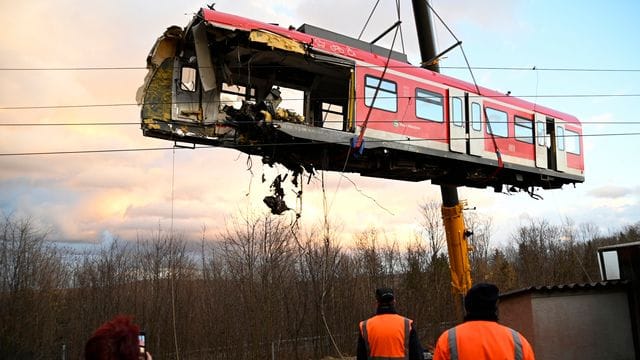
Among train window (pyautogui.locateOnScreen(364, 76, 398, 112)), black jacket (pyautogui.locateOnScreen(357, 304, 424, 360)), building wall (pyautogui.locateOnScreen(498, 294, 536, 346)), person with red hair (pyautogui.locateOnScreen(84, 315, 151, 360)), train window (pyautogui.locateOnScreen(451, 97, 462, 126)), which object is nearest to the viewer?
person with red hair (pyautogui.locateOnScreen(84, 315, 151, 360))

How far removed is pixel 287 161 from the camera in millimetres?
9188

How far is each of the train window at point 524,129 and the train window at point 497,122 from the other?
0.40m

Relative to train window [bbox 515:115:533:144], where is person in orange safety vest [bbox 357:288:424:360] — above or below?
below

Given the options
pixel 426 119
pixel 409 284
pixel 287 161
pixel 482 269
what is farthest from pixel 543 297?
pixel 482 269

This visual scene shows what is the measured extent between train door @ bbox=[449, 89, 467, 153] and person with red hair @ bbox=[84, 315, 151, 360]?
868cm

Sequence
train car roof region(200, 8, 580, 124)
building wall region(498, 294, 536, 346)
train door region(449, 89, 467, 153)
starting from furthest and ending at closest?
building wall region(498, 294, 536, 346)
train door region(449, 89, 467, 153)
train car roof region(200, 8, 580, 124)

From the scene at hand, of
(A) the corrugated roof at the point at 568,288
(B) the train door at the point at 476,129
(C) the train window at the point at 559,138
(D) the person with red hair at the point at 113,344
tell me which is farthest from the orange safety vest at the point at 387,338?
(C) the train window at the point at 559,138

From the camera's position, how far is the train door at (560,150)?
1248 cm

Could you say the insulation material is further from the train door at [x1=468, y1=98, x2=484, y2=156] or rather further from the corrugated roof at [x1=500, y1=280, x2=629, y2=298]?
the corrugated roof at [x1=500, y1=280, x2=629, y2=298]

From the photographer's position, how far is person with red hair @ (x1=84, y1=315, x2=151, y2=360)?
7.48 ft

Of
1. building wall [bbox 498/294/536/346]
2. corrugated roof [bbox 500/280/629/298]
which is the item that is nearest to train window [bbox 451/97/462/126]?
corrugated roof [bbox 500/280/629/298]

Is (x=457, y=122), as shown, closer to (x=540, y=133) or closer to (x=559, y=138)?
(x=540, y=133)

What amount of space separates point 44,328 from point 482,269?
2669 centimetres

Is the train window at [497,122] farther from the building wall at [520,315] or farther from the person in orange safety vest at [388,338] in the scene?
the person in orange safety vest at [388,338]
